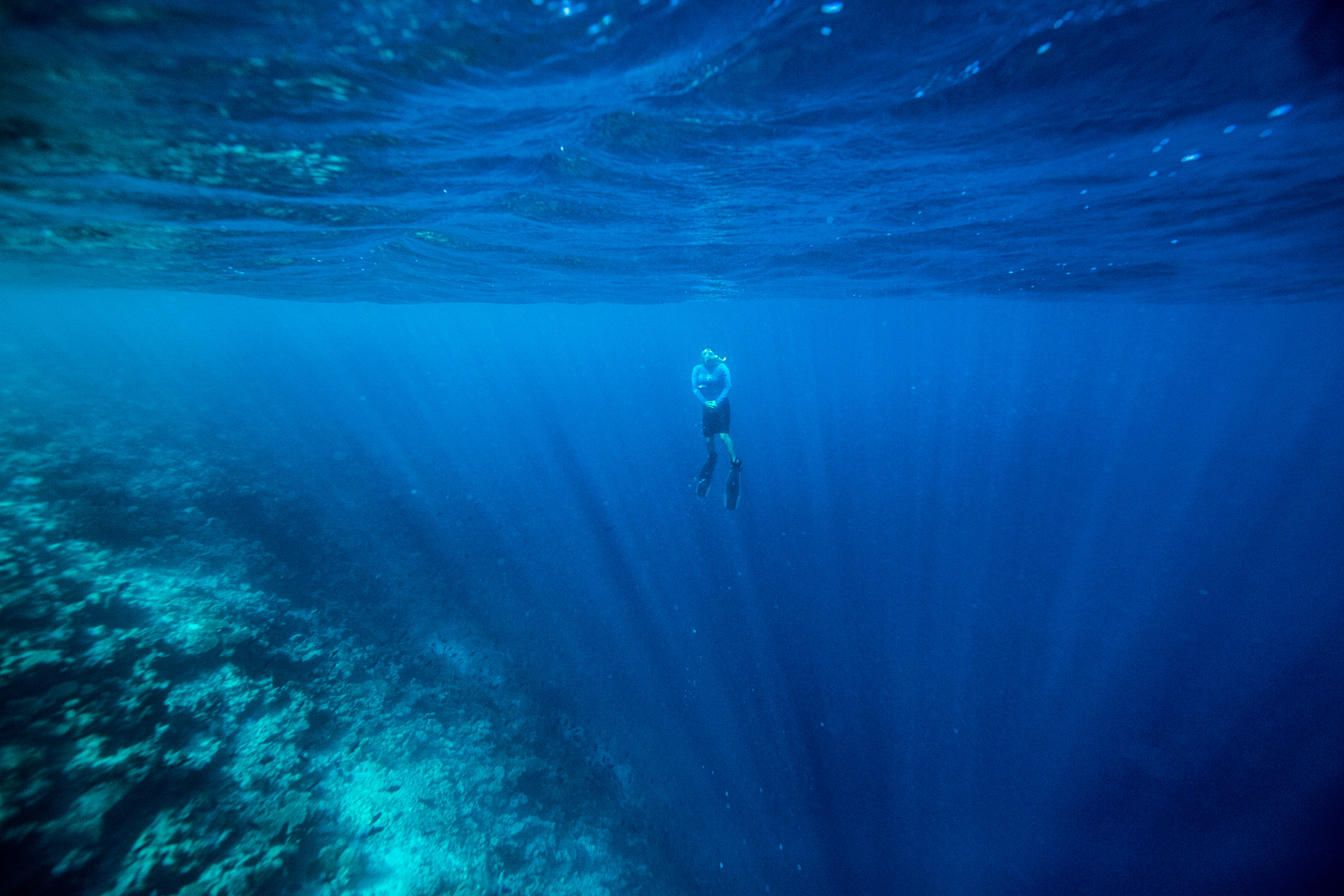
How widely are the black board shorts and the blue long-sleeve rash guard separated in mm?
214

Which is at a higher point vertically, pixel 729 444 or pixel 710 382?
pixel 710 382

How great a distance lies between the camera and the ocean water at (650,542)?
17.4 feet

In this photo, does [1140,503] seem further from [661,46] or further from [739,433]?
[661,46]

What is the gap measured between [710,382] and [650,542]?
19.5 feet

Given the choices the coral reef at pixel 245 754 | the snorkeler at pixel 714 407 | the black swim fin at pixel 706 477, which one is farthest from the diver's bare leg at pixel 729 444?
the coral reef at pixel 245 754

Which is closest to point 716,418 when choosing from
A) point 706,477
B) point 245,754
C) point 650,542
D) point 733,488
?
point 706,477

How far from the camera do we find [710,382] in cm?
1325

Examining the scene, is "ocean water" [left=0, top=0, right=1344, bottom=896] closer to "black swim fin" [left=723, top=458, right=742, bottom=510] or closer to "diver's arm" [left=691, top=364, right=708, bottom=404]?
"black swim fin" [left=723, top=458, right=742, bottom=510]

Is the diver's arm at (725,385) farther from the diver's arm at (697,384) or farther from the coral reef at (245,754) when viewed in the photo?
the coral reef at (245,754)

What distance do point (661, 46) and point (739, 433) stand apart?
2505cm

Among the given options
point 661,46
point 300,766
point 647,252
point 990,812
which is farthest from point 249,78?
point 990,812

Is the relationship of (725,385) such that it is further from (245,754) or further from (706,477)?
(245,754)

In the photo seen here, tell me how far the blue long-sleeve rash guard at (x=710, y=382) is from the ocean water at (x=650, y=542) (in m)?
3.89

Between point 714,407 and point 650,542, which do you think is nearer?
point 714,407
